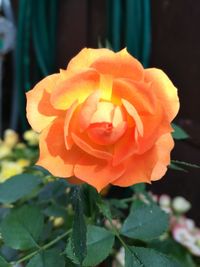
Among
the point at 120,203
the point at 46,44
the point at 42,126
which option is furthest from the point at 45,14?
the point at 42,126

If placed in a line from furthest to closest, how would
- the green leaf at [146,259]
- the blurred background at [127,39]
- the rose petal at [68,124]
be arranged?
the blurred background at [127,39] < the green leaf at [146,259] < the rose petal at [68,124]

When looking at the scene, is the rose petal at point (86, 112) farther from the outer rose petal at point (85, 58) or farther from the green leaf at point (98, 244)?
the green leaf at point (98, 244)

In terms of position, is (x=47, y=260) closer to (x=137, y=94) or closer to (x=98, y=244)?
(x=98, y=244)

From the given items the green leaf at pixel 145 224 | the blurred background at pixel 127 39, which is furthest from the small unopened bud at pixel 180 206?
the green leaf at pixel 145 224

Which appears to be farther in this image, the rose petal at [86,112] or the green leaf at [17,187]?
the green leaf at [17,187]

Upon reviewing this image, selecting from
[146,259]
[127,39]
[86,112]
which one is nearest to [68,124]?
[86,112]

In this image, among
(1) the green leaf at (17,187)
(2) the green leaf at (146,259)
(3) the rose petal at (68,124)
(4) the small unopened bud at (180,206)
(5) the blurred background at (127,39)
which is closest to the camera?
(3) the rose petal at (68,124)

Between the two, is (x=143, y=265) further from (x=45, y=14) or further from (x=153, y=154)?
(x=45, y=14)
